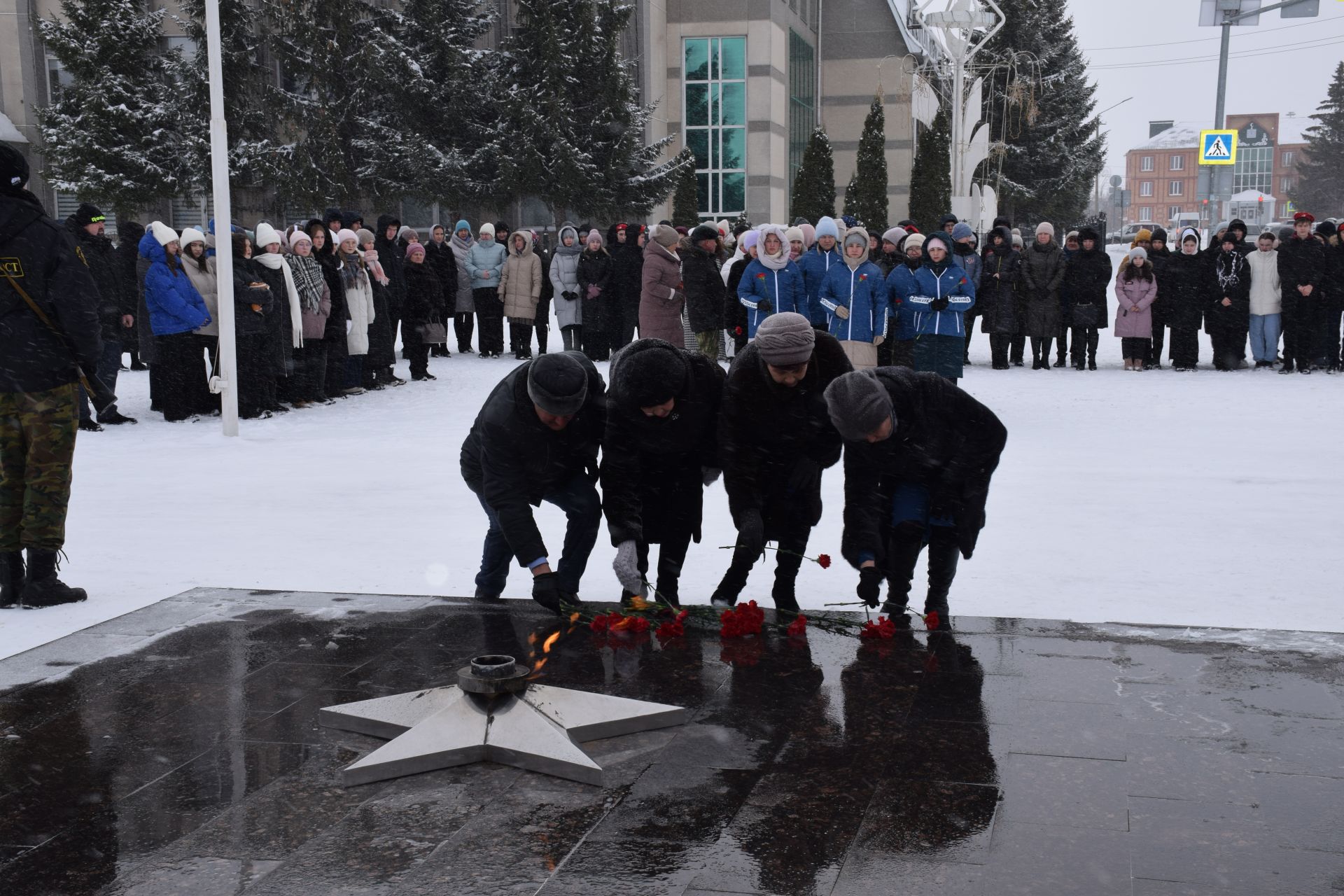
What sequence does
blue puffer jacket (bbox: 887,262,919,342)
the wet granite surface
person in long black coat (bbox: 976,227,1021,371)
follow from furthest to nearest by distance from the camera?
person in long black coat (bbox: 976,227,1021,371), blue puffer jacket (bbox: 887,262,919,342), the wet granite surface

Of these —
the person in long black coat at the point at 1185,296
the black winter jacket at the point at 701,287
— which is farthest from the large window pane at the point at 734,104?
the black winter jacket at the point at 701,287

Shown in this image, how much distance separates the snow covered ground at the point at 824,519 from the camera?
6.61 m

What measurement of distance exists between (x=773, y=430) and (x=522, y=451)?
1045 millimetres

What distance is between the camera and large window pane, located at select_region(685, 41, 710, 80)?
36281mm

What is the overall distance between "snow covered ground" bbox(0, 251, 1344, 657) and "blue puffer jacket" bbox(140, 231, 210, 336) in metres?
0.95

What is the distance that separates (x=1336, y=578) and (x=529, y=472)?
4103mm

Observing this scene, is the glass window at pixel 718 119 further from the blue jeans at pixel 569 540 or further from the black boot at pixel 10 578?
the black boot at pixel 10 578

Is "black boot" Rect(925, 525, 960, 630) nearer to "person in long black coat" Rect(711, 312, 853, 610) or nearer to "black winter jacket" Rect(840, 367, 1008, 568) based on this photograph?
"black winter jacket" Rect(840, 367, 1008, 568)

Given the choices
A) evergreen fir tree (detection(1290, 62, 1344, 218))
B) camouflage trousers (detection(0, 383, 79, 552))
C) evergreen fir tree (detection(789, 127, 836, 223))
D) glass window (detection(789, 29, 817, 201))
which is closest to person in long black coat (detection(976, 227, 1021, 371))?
evergreen fir tree (detection(789, 127, 836, 223))

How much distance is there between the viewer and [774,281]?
12.7m

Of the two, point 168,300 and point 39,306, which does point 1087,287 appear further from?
point 39,306

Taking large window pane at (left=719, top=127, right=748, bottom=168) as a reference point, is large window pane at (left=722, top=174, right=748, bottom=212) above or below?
below

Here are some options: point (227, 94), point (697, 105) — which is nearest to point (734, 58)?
point (697, 105)

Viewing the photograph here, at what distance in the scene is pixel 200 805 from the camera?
3.93 m
